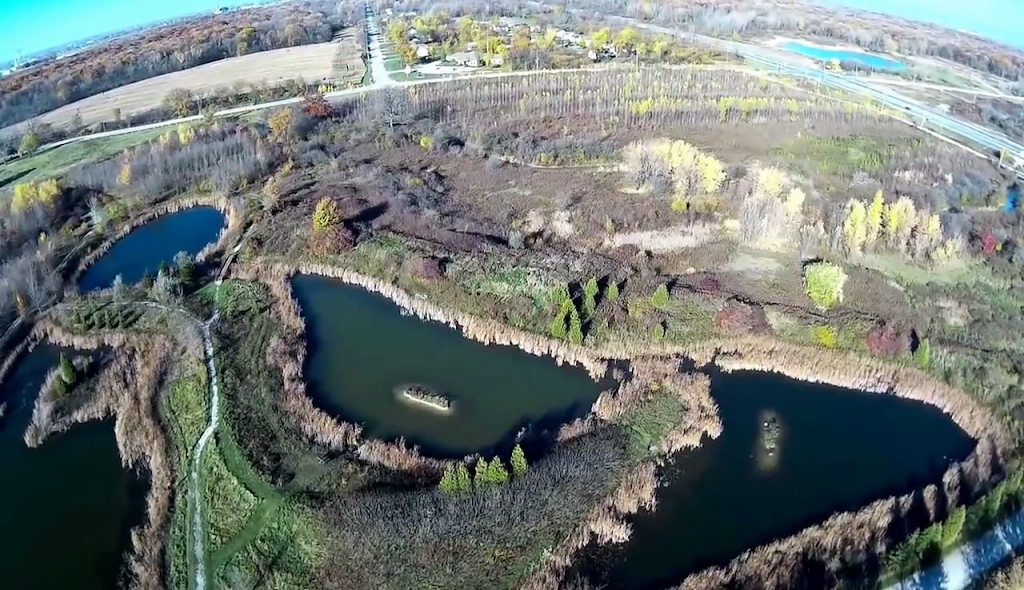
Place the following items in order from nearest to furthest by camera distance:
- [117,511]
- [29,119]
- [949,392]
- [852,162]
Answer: [117,511]
[949,392]
[852,162]
[29,119]

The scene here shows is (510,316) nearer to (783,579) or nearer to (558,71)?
(783,579)

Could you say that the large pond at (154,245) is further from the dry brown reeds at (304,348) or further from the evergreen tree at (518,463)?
the evergreen tree at (518,463)

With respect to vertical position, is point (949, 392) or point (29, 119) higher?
point (29, 119)

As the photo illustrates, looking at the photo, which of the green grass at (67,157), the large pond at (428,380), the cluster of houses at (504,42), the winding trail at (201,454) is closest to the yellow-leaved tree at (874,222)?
the large pond at (428,380)

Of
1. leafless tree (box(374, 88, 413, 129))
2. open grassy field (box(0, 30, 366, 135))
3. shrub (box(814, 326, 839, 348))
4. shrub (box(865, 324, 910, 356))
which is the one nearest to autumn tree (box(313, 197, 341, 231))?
leafless tree (box(374, 88, 413, 129))

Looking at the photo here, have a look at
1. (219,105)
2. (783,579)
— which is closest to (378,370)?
(783,579)

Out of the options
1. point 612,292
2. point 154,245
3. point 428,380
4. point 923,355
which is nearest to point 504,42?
point 154,245

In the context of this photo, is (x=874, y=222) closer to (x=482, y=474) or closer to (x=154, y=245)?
(x=482, y=474)
